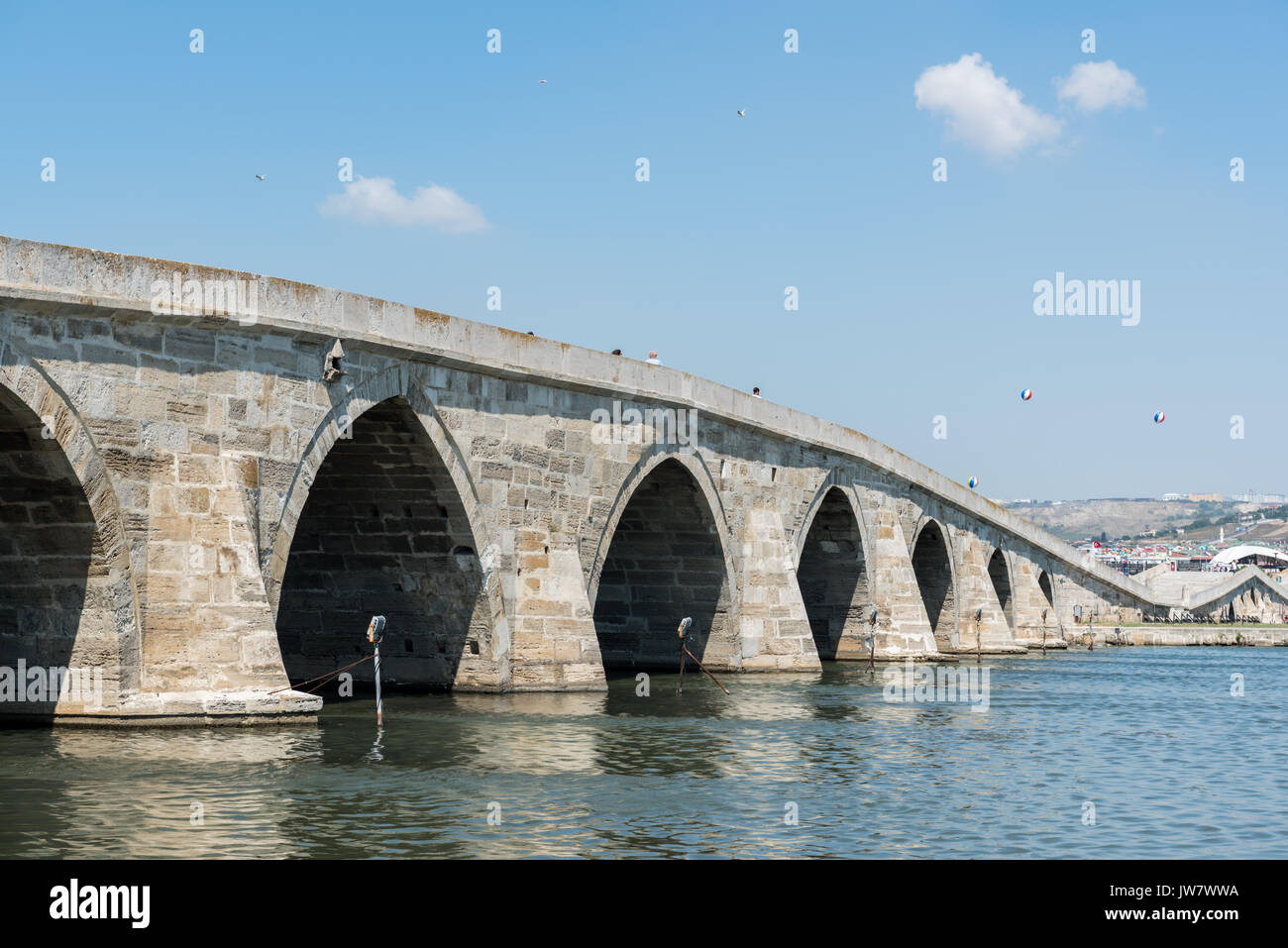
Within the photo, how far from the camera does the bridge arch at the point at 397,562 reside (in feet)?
66.9

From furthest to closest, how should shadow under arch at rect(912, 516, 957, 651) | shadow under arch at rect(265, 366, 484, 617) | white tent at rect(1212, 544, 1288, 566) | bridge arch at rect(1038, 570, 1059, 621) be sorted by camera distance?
white tent at rect(1212, 544, 1288, 566) < bridge arch at rect(1038, 570, 1059, 621) < shadow under arch at rect(912, 516, 957, 651) < shadow under arch at rect(265, 366, 484, 617)

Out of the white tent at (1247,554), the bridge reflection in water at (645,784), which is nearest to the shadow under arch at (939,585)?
the bridge reflection in water at (645,784)

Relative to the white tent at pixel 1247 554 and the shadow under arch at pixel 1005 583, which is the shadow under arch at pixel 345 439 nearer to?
the shadow under arch at pixel 1005 583

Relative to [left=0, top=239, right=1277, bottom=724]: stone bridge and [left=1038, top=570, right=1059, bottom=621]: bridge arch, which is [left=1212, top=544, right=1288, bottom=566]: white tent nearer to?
[left=1038, top=570, right=1059, bottom=621]: bridge arch

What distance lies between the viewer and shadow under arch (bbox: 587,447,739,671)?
27.9m

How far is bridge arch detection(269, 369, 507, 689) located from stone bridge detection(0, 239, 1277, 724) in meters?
0.04

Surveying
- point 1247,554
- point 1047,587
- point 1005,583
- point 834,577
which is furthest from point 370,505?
point 1247,554

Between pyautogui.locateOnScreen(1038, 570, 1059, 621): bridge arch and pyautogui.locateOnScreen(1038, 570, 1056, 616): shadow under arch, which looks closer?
pyautogui.locateOnScreen(1038, 570, 1059, 621): bridge arch

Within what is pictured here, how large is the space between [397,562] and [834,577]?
1632 centimetres

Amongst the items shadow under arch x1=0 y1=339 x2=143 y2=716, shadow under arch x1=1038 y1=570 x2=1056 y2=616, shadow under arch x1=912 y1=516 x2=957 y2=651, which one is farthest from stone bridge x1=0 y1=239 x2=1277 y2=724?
shadow under arch x1=1038 y1=570 x2=1056 y2=616

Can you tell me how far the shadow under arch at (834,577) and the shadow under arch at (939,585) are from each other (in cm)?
798

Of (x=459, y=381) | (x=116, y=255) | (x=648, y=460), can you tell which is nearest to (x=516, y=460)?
(x=459, y=381)

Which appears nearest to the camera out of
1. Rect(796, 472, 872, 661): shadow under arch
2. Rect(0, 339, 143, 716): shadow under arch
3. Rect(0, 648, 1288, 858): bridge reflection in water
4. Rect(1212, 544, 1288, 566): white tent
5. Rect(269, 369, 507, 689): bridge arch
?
Rect(0, 648, 1288, 858): bridge reflection in water
